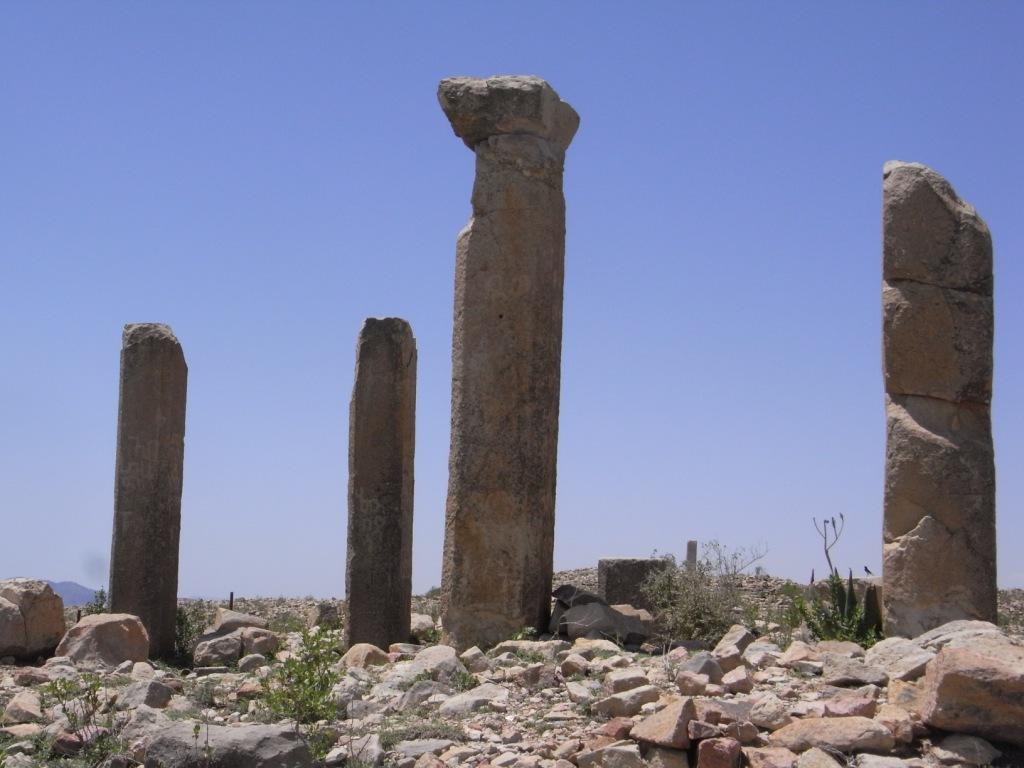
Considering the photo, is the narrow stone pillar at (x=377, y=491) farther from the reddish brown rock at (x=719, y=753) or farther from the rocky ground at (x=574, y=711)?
the reddish brown rock at (x=719, y=753)

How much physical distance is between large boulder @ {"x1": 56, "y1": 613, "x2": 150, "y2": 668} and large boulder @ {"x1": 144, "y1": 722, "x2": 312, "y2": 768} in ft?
15.4

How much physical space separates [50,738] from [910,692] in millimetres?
5215

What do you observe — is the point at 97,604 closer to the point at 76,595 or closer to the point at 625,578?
the point at 625,578

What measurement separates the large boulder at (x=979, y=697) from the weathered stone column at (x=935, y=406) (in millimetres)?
2891

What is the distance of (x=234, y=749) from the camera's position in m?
7.57

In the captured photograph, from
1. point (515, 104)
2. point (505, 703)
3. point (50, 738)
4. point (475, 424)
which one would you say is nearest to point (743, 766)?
point (505, 703)

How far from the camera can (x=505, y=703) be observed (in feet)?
28.8

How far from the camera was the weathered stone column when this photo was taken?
34.1ft

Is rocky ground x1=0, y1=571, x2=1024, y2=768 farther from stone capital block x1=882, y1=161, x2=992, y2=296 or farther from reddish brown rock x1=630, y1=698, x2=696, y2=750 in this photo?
stone capital block x1=882, y1=161, x2=992, y2=296

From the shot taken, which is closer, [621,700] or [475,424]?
[621,700]

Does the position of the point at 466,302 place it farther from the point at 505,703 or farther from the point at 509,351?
the point at 505,703

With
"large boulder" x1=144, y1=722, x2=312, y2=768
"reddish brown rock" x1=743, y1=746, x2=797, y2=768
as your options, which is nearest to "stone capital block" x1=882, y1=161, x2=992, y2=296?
"reddish brown rock" x1=743, y1=746, x2=797, y2=768

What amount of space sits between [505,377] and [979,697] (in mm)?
5443

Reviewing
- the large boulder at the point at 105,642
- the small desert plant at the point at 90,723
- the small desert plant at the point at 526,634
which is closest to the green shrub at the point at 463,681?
the small desert plant at the point at 526,634
